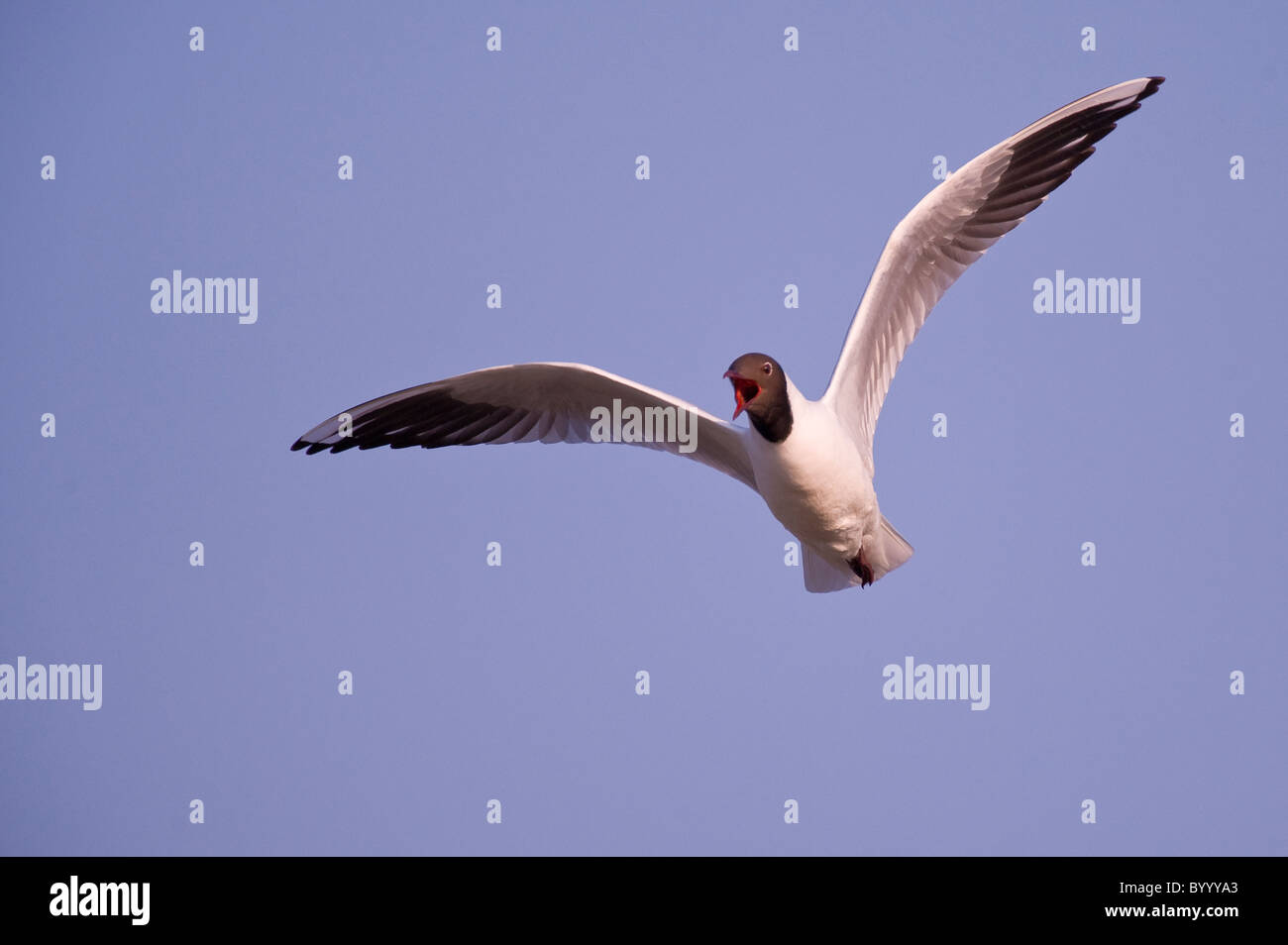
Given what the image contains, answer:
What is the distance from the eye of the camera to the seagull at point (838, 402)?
616 centimetres

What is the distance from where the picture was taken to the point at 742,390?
5.64 meters

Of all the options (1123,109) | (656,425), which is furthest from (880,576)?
(1123,109)

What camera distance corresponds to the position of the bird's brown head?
5.62 meters

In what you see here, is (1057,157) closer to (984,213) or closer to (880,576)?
(984,213)

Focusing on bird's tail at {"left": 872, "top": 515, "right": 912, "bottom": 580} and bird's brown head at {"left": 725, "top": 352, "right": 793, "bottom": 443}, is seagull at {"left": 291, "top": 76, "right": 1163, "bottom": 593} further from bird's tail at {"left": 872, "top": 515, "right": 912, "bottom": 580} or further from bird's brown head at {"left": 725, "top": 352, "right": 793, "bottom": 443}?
bird's brown head at {"left": 725, "top": 352, "right": 793, "bottom": 443}

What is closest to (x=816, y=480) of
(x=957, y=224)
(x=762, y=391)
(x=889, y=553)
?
(x=762, y=391)

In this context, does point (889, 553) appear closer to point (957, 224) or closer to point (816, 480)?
point (816, 480)

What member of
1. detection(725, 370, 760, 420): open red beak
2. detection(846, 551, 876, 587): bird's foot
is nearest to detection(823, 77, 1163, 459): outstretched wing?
detection(846, 551, 876, 587): bird's foot

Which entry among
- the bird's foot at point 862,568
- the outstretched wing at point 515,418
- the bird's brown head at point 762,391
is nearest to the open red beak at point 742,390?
the bird's brown head at point 762,391

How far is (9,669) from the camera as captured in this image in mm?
8562

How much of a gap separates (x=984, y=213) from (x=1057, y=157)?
42cm

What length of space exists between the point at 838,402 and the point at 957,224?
962 millimetres

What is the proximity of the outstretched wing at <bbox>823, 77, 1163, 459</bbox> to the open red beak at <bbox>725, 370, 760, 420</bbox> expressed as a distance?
844 millimetres
